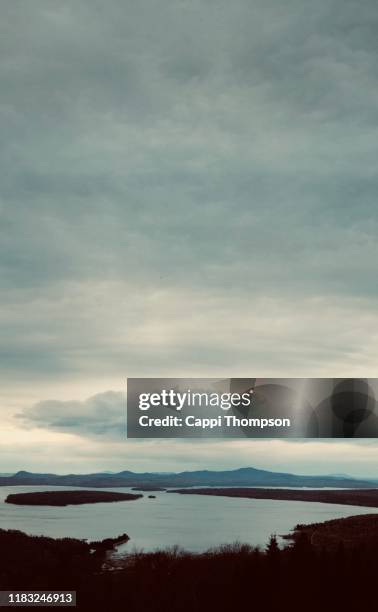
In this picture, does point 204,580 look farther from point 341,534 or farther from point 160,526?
point 160,526

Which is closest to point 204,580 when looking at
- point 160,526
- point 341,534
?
point 341,534

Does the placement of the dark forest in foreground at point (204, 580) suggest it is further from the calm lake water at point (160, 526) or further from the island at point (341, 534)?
the calm lake water at point (160, 526)

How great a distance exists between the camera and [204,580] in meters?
60.1

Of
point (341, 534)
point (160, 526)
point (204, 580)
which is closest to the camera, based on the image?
point (204, 580)

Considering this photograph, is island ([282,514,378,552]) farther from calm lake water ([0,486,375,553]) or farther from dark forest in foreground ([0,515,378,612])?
dark forest in foreground ([0,515,378,612])

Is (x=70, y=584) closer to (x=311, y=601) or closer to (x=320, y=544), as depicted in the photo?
(x=311, y=601)

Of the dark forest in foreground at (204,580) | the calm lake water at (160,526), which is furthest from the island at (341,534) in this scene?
the dark forest in foreground at (204,580)

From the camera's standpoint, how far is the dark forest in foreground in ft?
172

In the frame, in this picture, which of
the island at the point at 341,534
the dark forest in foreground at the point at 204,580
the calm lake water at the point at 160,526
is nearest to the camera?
the dark forest in foreground at the point at 204,580

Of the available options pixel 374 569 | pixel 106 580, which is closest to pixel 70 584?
pixel 106 580

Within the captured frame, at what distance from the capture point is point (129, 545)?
9938 centimetres

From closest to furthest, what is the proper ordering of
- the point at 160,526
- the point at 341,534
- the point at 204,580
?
the point at 204,580, the point at 341,534, the point at 160,526

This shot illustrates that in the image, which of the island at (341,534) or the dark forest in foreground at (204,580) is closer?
the dark forest in foreground at (204,580)

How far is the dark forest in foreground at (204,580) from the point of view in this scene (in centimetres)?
5244
